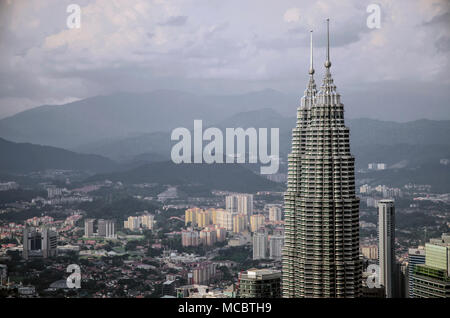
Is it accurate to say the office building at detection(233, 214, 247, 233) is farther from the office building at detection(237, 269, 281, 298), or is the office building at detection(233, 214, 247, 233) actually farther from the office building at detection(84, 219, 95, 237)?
the office building at detection(237, 269, 281, 298)

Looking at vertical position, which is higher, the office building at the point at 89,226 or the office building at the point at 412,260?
the office building at the point at 89,226

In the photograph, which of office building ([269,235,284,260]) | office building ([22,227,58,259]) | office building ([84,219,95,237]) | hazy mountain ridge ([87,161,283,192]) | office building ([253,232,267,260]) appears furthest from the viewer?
hazy mountain ridge ([87,161,283,192])

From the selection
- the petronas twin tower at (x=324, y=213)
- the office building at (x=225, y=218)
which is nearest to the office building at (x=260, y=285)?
the petronas twin tower at (x=324, y=213)

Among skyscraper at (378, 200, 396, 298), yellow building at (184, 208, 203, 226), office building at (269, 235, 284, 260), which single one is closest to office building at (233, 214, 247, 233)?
yellow building at (184, 208, 203, 226)

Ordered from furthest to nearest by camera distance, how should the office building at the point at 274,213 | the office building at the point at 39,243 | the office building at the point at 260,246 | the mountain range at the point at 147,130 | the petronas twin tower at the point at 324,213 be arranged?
the mountain range at the point at 147,130 → the office building at the point at 274,213 → the office building at the point at 260,246 → the office building at the point at 39,243 → the petronas twin tower at the point at 324,213

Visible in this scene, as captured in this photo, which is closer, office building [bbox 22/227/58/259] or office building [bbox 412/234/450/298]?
office building [bbox 412/234/450/298]

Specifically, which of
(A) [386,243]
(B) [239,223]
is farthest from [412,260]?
(B) [239,223]

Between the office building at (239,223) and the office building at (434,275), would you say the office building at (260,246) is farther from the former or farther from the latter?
the office building at (434,275)
